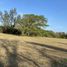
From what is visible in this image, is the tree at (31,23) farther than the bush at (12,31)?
No

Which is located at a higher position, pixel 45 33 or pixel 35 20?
pixel 35 20

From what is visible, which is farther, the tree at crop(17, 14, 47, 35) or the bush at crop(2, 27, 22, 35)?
the bush at crop(2, 27, 22, 35)

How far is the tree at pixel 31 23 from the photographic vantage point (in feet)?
119

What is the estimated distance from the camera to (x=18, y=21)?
3766 centimetres

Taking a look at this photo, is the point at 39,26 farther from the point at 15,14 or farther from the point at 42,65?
the point at 42,65

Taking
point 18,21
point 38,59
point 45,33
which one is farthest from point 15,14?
point 38,59

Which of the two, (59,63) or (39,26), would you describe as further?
(39,26)

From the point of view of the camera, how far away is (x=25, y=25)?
3725 cm

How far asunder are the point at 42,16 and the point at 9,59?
110ft

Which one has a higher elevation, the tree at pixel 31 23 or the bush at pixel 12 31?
the tree at pixel 31 23

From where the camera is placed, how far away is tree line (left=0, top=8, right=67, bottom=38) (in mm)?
36531

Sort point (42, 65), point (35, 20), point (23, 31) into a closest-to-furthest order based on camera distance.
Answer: point (42, 65), point (23, 31), point (35, 20)

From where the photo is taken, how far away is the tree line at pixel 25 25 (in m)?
36.5

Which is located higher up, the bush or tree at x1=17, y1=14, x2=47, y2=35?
tree at x1=17, y1=14, x2=47, y2=35
